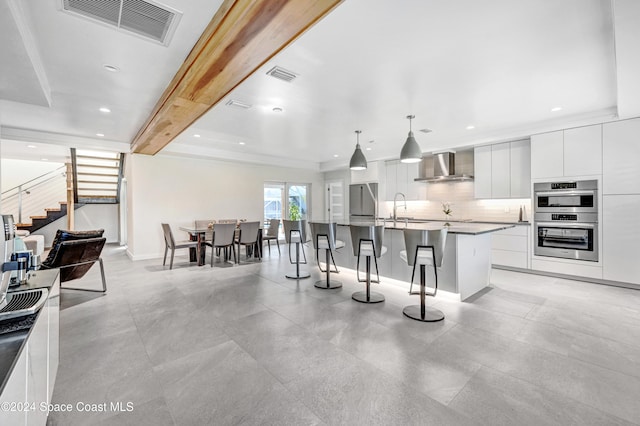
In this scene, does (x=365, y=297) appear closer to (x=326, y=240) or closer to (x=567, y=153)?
(x=326, y=240)

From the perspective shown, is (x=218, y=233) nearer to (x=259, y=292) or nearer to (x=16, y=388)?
(x=259, y=292)

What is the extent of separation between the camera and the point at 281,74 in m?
→ 3.08

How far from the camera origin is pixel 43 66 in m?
2.88

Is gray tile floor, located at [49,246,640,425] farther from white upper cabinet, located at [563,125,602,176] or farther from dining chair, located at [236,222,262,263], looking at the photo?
dining chair, located at [236,222,262,263]

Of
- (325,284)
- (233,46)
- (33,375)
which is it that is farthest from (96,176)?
(33,375)

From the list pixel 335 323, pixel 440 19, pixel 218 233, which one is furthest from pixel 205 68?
pixel 218 233

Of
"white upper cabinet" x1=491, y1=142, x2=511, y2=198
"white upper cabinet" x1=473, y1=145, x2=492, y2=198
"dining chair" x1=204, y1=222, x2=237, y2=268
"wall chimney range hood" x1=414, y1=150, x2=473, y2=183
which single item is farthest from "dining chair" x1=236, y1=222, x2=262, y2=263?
"white upper cabinet" x1=491, y1=142, x2=511, y2=198

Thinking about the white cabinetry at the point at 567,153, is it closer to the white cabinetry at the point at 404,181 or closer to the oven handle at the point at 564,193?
the oven handle at the point at 564,193

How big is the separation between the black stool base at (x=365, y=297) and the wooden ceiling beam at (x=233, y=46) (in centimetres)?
289

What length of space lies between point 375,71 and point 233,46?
1.55 metres

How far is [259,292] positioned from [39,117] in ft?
15.1

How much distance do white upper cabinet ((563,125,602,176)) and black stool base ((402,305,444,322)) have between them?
367 cm

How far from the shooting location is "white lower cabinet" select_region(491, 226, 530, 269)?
16.7 feet

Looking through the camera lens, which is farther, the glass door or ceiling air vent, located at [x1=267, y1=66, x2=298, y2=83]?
the glass door
